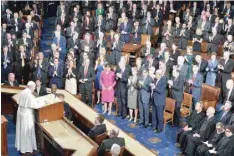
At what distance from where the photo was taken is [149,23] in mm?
13969

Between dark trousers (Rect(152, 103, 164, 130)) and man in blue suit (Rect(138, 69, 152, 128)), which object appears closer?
dark trousers (Rect(152, 103, 164, 130))

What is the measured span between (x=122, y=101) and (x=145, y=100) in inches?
29.2

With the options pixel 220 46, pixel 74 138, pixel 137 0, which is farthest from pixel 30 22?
pixel 74 138

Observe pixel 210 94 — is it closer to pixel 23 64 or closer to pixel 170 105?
pixel 170 105

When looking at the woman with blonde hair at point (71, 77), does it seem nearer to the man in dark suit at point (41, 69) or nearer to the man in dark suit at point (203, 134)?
the man in dark suit at point (41, 69)

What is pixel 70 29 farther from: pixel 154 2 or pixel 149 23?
pixel 154 2

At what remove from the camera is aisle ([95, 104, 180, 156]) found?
9.12 metres

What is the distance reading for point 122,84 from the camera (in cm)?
1035

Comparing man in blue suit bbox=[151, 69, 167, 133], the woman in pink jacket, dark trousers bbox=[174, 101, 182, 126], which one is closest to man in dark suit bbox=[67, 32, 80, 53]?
the woman in pink jacket

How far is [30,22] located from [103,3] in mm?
3921

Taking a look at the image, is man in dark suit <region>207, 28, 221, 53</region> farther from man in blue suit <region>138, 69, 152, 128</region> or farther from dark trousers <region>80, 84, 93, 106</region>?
dark trousers <region>80, 84, 93, 106</region>

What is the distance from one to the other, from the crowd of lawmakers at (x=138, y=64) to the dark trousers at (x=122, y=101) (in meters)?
0.02

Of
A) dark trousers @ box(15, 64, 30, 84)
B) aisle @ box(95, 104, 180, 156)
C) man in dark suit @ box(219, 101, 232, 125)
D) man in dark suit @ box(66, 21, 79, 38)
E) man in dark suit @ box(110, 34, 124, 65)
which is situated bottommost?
aisle @ box(95, 104, 180, 156)

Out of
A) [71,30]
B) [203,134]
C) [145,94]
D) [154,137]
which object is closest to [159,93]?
[145,94]
